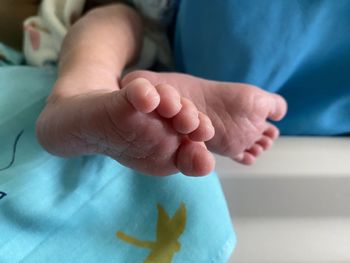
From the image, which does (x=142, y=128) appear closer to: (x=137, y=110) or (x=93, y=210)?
(x=137, y=110)

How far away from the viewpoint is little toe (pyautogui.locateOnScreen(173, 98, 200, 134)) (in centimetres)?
41

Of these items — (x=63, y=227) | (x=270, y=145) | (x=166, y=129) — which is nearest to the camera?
(x=166, y=129)

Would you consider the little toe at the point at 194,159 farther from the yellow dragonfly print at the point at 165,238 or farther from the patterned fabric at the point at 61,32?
the patterned fabric at the point at 61,32

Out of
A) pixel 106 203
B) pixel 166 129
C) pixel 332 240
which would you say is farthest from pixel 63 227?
pixel 332 240

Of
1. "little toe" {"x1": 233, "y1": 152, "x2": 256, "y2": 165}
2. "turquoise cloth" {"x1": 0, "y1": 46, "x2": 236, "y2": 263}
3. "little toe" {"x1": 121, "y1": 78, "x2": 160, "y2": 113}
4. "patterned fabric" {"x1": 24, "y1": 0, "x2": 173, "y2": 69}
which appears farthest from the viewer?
"patterned fabric" {"x1": 24, "y1": 0, "x2": 173, "y2": 69}

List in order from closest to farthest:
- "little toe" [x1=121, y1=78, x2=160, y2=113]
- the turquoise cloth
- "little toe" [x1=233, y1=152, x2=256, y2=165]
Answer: "little toe" [x1=121, y1=78, x2=160, y2=113], the turquoise cloth, "little toe" [x1=233, y1=152, x2=256, y2=165]

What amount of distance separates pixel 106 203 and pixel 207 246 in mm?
111

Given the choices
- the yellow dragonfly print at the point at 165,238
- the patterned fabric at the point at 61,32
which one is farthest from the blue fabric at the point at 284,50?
the yellow dragonfly print at the point at 165,238

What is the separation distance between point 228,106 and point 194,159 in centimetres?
14

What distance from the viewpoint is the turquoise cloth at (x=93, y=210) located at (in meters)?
0.51

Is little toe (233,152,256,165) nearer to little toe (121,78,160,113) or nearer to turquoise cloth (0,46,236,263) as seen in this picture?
turquoise cloth (0,46,236,263)

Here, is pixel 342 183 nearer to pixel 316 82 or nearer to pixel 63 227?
pixel 316 82

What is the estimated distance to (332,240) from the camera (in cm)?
59

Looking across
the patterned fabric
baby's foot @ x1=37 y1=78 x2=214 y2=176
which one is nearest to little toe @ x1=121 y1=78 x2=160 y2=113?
baby's foot @ x1=37 y1=78 x2=214 y2=176
